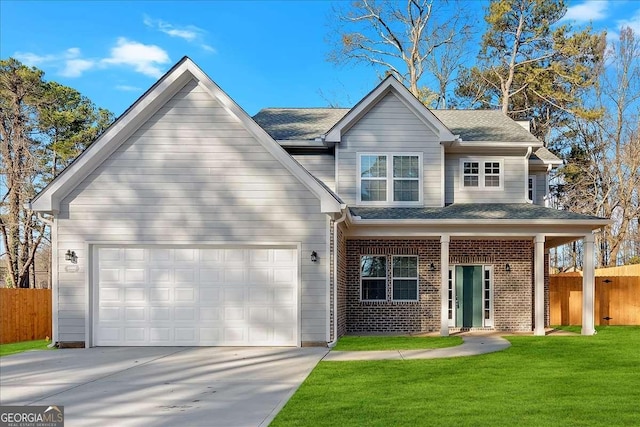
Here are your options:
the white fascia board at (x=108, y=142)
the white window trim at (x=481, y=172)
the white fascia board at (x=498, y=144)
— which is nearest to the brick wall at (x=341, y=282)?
the white window trim at (x=481, y=172)

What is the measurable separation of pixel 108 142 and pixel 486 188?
10.6 meters

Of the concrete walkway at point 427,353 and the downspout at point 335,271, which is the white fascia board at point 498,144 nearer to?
the downspout at point 335,271

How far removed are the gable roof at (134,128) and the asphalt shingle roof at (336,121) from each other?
4330mm

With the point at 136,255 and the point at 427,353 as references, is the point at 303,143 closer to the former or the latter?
the point at 136,255

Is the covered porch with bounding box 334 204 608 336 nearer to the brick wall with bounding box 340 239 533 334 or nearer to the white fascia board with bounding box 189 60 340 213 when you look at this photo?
the brick wall with bounding box 340 239 533 334

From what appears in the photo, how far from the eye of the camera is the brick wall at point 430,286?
16.8 m

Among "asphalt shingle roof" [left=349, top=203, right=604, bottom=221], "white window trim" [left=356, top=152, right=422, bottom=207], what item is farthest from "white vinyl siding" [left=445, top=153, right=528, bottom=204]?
"white window trim" [left=356, top=152, right=422, bottom=207]

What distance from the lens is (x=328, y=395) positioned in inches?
299

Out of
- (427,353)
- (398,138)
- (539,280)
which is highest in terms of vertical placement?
(398,138)

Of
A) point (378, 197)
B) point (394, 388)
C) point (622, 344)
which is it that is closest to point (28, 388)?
point (394, 388)

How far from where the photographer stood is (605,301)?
1986 centimetres

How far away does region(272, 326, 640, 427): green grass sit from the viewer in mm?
6312
